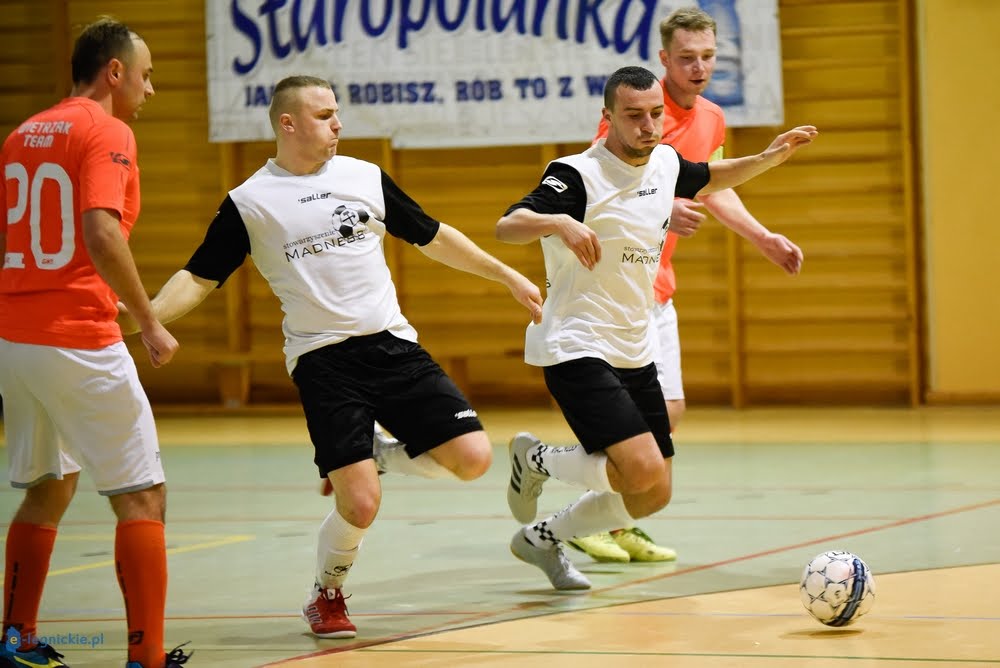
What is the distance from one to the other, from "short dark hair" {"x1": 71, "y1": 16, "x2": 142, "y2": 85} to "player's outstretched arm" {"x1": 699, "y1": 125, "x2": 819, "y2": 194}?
7.60 feet

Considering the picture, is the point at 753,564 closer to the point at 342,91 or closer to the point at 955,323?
the point at 955,323

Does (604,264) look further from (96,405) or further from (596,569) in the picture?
(96,405)

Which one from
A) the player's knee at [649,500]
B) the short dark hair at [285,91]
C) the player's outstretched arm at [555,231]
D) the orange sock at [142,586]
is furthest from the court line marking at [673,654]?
the short dark hair at [285,91]

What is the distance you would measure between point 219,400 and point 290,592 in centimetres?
760

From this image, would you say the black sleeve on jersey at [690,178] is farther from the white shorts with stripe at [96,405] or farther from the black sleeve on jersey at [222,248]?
the white shorts with stripe at [96,405]

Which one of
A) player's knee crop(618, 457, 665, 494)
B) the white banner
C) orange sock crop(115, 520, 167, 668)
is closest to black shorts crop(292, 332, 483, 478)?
player's knee crop(618, 457, 665, 494)

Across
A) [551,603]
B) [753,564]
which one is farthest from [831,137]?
[551,603]

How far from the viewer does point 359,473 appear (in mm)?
4641

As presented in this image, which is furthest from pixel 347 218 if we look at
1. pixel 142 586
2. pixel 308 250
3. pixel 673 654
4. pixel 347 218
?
pixel 673 654

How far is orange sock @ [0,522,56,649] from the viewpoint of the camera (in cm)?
420

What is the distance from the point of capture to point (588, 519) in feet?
17.2

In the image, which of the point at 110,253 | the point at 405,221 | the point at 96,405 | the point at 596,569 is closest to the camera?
the point at 110,253

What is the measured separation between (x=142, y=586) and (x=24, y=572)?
0.48 m

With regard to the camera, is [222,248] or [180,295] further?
[222,248]
